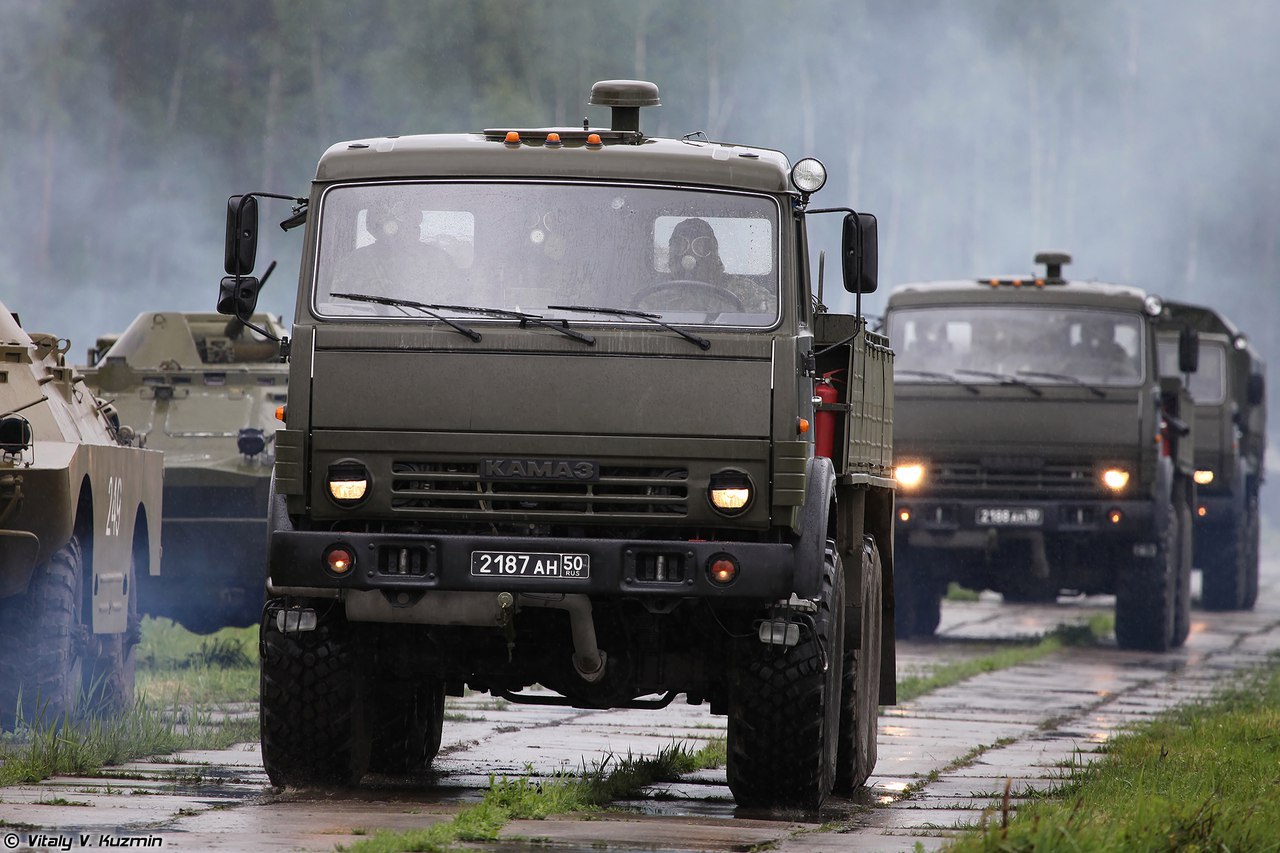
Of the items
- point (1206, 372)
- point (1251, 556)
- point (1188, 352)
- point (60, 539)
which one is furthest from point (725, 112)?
point (60, 539)

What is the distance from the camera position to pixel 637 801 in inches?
358

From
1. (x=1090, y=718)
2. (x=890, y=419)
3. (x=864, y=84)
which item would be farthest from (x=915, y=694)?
(x=864, y=84)

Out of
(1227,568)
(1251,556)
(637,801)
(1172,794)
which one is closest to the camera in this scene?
(1172,794)

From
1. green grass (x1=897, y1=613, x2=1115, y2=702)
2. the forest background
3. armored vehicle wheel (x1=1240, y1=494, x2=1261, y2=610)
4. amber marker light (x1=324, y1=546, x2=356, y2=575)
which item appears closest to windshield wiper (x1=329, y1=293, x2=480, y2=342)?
amber marker light (x1=324, y1=546, x2=356, y2=575)

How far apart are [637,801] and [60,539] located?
2828 millimetres

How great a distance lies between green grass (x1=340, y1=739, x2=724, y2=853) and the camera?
23.6 ft

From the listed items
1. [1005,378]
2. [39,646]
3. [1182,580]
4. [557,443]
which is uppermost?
[1005,378]

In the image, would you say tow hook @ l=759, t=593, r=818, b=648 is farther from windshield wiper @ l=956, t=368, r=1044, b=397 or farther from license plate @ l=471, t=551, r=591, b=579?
windshield wiper @ l=956, t=368, r=1044, b=397

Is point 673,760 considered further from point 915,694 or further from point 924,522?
point 924,522

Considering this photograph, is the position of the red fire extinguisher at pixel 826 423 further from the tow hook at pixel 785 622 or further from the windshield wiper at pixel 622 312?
the windshield wiper at pixel 622 312

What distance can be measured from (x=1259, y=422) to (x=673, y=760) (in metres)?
20.7

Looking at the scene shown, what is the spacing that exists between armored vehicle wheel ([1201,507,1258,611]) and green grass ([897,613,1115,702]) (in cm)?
269

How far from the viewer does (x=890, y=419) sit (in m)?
11.4

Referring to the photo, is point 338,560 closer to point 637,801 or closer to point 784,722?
point 637,801
